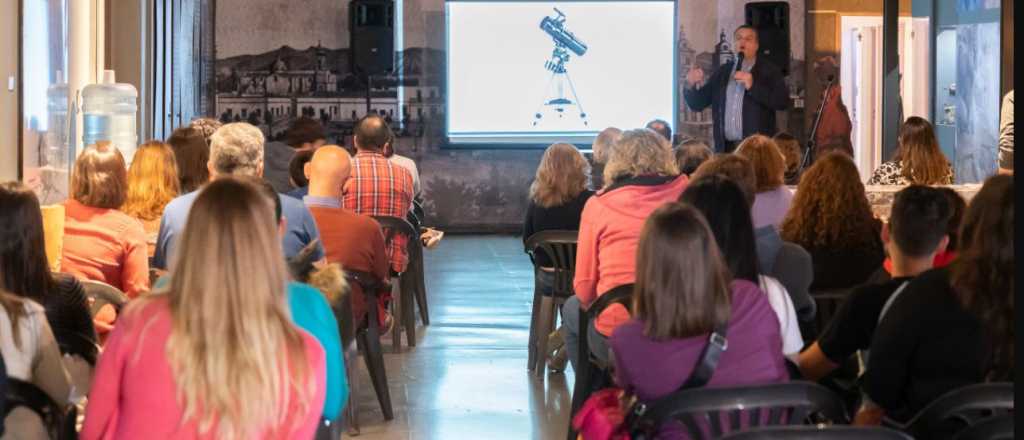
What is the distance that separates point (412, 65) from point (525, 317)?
6.52m

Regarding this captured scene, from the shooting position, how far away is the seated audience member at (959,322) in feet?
10.5

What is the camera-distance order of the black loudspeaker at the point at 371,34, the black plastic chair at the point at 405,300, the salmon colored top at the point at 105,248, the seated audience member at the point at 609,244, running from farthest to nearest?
the black loudspeaker at the point at 371,34 → the black plastic chair at the point at 405,300 → the salmon colored top at the point at 105,248 → the seated audience member at the point at 609,244

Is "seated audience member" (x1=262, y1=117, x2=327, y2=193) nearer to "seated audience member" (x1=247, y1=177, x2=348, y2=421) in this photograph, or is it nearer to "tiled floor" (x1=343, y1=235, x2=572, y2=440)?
"tiled floor" (x1=343, y1=235, x2=572, y2=440)

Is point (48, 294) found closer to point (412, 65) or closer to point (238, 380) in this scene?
point (238, 380)

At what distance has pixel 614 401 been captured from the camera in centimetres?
349

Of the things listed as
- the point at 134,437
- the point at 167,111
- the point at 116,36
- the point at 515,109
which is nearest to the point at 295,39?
the point at 515,109

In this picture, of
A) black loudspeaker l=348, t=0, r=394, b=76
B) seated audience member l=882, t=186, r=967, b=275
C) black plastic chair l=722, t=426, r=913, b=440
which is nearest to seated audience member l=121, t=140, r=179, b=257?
seated audience member l=882, t=186, r=967, b=275

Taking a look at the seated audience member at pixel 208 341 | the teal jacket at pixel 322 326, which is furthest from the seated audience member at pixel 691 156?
the seated audience member at pixel 208 341

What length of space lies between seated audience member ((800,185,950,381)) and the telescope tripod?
37.7ft

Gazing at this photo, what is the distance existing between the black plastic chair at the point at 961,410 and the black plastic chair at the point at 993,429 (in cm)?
1

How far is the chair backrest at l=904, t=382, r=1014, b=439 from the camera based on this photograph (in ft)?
9.86

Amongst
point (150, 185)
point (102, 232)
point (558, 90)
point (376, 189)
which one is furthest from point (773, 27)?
point (102, 232)

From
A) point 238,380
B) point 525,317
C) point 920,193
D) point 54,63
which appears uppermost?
point 54,63

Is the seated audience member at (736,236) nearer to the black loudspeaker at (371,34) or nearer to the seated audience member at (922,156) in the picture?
the seated audience member at (922,156)
